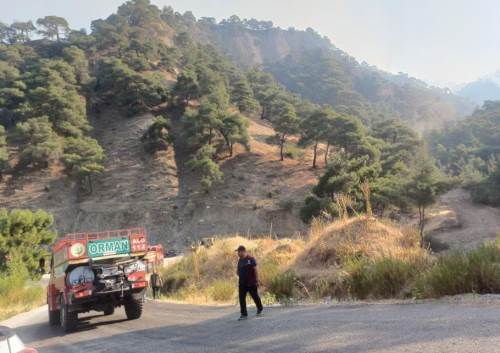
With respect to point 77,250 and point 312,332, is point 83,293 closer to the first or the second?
point 77,250

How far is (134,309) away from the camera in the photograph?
12.3 meters

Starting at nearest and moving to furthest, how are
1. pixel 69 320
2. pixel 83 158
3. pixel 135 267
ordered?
pixel 69 320 → pixel 135 267 → pixel 83 158

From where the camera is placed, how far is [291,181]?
62.1 meters

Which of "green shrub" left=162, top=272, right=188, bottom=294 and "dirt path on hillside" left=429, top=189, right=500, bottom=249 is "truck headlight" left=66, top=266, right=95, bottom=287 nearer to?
"green shrub" left=162, top=272, right=188, bottom=294

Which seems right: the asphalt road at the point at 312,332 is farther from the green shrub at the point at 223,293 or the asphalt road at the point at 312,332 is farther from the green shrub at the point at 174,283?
the green shrub at the point at 174,283

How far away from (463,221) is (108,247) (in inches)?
2034

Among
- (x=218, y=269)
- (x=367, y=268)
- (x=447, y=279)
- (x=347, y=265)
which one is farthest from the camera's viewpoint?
(x=218, y=269)

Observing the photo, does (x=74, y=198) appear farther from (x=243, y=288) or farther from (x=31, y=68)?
(x=243, y=288)

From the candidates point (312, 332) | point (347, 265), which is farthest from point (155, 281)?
point (312, 332)

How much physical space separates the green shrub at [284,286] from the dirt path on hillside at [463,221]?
116 ft

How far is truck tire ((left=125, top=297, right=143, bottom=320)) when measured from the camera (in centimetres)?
1223

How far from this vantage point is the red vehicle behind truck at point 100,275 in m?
11.4

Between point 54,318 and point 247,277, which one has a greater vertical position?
point 247,277

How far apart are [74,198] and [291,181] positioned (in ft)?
105
